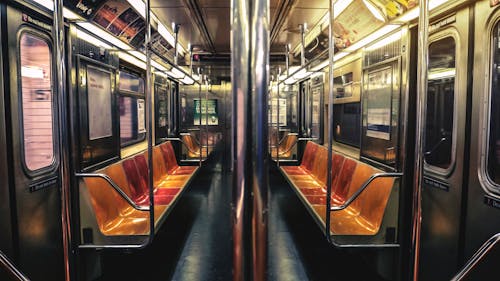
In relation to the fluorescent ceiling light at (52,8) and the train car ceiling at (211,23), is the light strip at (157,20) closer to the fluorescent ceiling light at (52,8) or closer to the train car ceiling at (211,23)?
the train car ceiling at (211,23)

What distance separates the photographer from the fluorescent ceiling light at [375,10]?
10.1 feet

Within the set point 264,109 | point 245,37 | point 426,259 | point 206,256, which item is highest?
point 245,37

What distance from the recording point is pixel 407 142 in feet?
9.56

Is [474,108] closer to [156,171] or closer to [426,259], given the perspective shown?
[426,259]

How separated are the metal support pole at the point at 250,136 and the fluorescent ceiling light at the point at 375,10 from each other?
105 inches

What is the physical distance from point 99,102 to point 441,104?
307cm

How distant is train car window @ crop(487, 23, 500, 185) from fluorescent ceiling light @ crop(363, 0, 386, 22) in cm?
111

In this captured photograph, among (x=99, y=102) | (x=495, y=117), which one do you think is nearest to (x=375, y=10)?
(x=495, y=117)

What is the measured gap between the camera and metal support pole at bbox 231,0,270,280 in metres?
0.78

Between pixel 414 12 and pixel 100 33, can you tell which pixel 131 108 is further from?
pixel 414 12

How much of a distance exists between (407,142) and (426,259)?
0.96 metres

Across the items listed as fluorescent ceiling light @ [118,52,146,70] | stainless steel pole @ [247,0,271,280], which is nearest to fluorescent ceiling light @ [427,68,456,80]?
stainless steel pole @ [247,0,271,280]

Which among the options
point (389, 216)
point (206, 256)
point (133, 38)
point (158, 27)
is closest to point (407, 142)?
point (389, 216)

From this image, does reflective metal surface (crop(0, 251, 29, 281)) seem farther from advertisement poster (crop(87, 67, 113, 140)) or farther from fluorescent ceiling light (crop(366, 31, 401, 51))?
fluorescent ceiling light (crop(366, 31, 401, 51))
